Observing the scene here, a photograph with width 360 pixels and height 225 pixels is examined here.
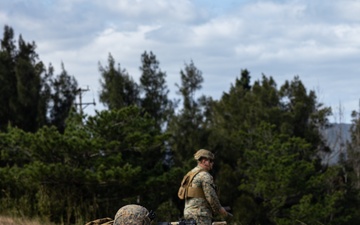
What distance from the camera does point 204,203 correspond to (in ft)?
24.7

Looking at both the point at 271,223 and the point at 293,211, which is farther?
the point at 271,223

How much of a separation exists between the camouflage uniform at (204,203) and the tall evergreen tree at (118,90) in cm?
2791

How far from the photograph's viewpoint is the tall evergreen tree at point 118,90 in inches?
1404

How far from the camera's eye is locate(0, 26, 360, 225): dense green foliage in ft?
65.8

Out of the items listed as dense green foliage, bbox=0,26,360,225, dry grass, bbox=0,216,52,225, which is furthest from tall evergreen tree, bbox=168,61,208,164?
dry grass, bbox=0,216,52,225

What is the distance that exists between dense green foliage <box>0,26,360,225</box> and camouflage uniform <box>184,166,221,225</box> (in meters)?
3.49

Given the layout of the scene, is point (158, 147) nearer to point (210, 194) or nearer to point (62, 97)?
point (62, 97)

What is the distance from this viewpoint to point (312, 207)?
29.2 meters

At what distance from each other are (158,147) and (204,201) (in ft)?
60.8

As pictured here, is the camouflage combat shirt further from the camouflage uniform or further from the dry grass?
the dry grass

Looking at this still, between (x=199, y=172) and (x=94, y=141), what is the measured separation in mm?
13846

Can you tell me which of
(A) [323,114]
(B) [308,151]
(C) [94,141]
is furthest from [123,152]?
(A) [323,114]

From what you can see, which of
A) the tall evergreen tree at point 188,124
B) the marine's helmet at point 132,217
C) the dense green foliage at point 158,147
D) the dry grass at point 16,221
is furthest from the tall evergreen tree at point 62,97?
the marine's helmet at point 132,217

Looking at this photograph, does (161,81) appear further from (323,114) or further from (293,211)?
(293,211)
